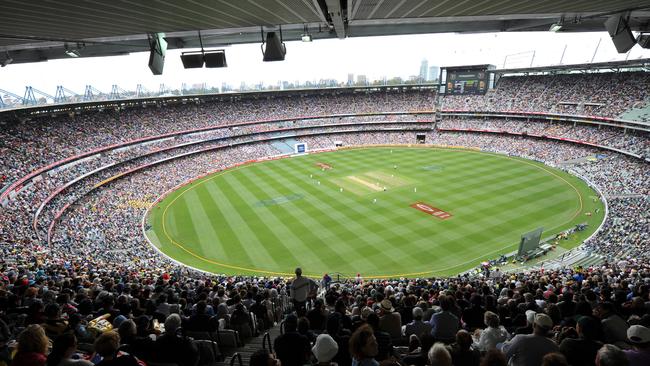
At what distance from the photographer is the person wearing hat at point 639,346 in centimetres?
446

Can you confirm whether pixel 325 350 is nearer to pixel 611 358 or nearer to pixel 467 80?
pixel 611 358

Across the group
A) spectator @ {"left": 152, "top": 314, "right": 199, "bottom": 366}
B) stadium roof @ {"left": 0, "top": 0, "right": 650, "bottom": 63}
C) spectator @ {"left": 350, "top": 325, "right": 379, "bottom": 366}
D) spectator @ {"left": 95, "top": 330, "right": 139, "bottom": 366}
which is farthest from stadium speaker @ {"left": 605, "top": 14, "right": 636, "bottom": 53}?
spectator @ {"left": 95, "top": 330, "right": 139, "bottom": 366}

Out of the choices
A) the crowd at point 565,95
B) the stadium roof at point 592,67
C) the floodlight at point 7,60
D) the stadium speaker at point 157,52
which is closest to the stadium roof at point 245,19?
the floodlight at point 7,60

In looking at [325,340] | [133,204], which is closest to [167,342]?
[325,340]

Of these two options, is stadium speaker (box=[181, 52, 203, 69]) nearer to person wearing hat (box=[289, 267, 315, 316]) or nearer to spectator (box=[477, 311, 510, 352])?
person wearing hat (box=[289, 267, 315, 316])

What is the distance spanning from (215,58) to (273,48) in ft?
6.79

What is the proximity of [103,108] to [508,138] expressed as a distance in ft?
211

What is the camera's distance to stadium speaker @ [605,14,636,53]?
8727 millimetres

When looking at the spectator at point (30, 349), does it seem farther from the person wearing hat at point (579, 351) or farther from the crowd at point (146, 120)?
the crowd at point (146, 120)

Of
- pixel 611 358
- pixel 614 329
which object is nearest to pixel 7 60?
pixel 611 358

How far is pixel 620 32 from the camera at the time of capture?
8922 millimetres

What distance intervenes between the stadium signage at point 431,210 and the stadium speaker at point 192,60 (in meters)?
26.8

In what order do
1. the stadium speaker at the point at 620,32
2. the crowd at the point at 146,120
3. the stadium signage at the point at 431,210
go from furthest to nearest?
the crowd at the point at 146,120 → the stadium signage at the point at 431,210 → the stadium speaker at the point at 620,32

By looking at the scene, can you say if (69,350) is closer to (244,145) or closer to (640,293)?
(640,293)
